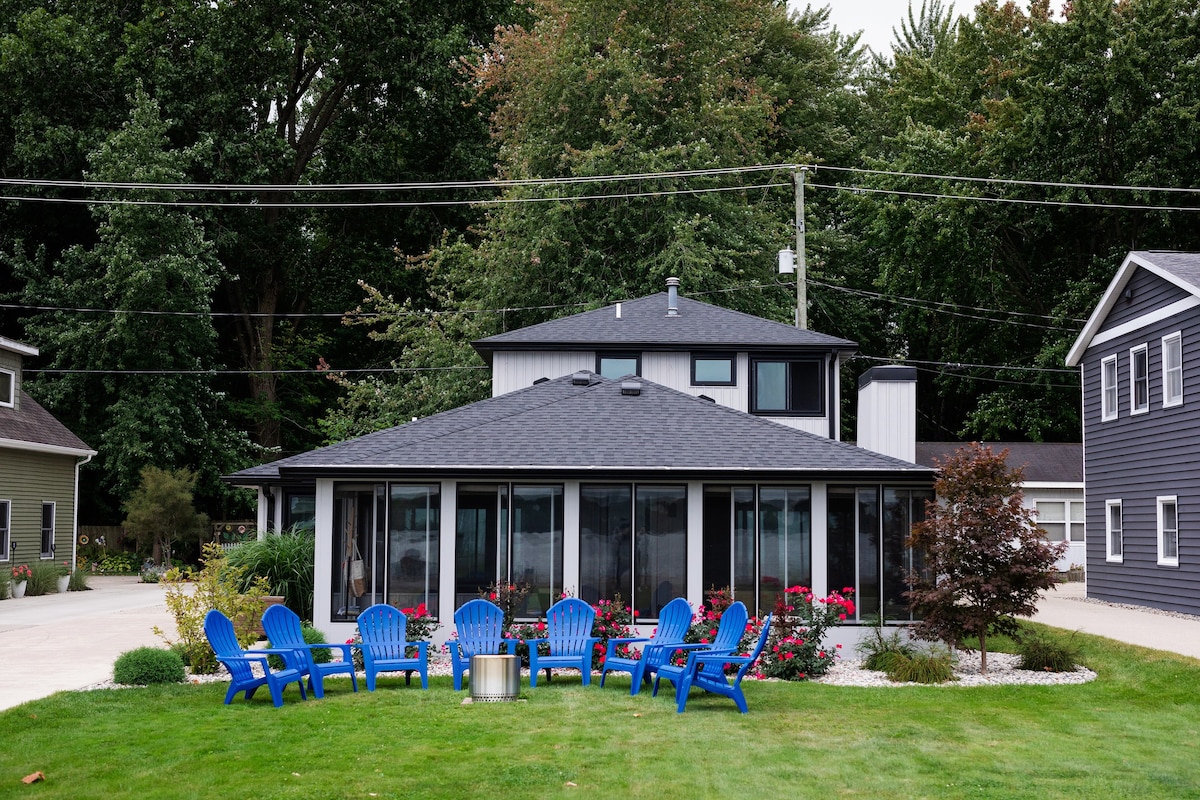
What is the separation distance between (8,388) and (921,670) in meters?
23.6

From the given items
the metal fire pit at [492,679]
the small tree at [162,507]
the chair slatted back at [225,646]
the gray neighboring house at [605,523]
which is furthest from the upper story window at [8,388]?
the metal fire pit at [492,679]

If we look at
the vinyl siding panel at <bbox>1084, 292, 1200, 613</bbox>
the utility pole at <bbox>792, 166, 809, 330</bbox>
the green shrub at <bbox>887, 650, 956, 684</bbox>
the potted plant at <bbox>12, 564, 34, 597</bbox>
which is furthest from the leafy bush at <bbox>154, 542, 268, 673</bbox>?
the vinyl siding panel at <bbox>1084, 292, 1200, 613</bbox>

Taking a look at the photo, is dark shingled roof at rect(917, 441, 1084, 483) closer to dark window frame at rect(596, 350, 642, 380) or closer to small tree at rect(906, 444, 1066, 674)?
dark window frame at rect(596, 350, 642, 380)

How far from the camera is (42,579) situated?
2825cm

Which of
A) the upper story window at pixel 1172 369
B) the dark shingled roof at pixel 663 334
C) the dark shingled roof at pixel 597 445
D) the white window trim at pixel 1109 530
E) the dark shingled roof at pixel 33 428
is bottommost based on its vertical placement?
the white window trim at pixel 1109 530

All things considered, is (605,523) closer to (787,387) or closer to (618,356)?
(618,356)

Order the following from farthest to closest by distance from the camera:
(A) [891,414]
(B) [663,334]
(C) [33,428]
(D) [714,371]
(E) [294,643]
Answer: (C) [33,428], (B) [663,334], (D) [714,371], (A) [891,414], (E) [294,643]

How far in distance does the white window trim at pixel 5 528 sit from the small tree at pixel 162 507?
5988 millimetres

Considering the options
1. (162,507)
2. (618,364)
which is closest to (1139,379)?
(618,364)

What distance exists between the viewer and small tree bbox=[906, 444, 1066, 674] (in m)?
14.4

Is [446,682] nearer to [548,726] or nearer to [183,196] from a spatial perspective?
[548,726]

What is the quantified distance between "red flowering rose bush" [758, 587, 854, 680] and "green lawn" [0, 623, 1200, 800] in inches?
40.2

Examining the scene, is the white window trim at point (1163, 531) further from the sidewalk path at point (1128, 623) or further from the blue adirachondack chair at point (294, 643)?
the blue adirachondack chair at point (294, 643)

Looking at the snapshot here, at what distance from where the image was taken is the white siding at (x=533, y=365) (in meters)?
23.9
